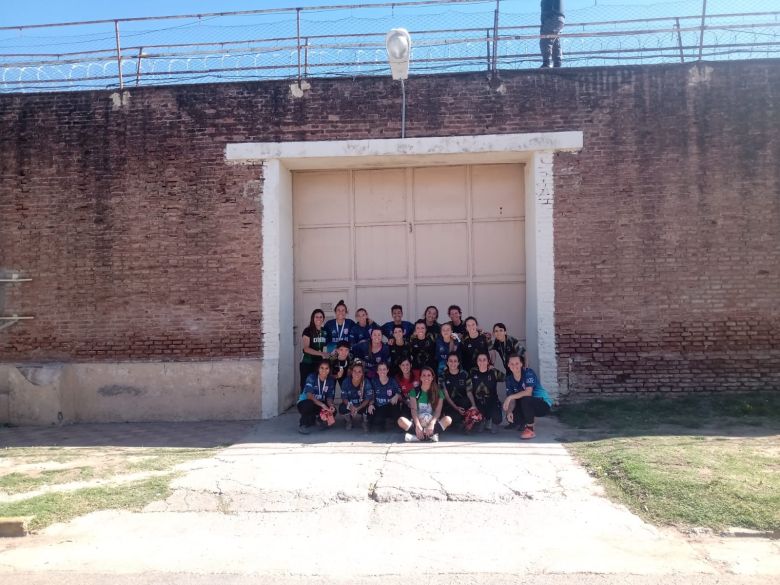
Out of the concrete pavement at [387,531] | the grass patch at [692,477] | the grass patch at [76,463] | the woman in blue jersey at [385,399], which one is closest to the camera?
the concrete pavement at [387,531]

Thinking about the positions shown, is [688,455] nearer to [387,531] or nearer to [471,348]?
[471,348]

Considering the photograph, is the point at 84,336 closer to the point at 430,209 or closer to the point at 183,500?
the point at 183,500

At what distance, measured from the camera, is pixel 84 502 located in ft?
18.5

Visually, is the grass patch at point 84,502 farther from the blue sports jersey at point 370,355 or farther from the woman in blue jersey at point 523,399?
the woman in blue jersey at point 523,399

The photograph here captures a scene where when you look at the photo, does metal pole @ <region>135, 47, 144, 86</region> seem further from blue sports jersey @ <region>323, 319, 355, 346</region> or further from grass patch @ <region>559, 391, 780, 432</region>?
grass patch @ <region>559, 391, 780, 432</region>

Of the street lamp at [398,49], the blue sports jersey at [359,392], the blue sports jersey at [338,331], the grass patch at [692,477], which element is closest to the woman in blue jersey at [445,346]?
the blue sports jersey at [359,392]

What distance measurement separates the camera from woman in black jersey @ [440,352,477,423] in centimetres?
775

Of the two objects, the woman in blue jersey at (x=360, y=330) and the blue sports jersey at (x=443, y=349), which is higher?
the woman in blue jersey at (x=360, y=330)

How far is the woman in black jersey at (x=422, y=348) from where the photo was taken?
836 cm

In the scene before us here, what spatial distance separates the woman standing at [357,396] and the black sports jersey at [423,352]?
2.42ft

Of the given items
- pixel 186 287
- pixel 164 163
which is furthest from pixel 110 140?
pixel 186 287

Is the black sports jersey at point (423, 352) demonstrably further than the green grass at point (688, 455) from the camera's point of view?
Yes

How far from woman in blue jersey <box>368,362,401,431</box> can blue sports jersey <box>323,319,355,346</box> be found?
3.55ft

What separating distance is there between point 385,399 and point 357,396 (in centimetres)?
36
